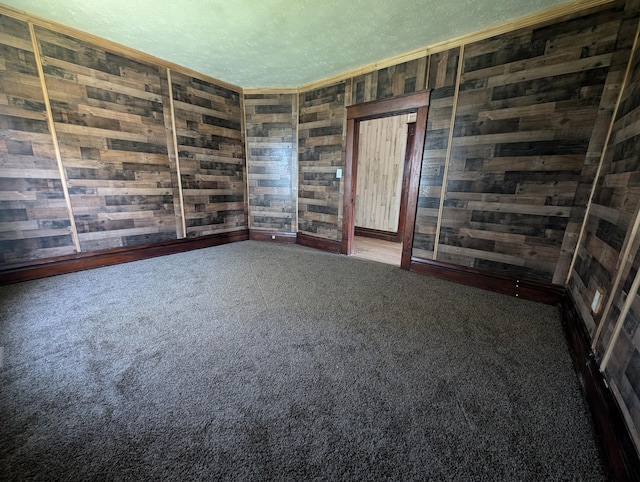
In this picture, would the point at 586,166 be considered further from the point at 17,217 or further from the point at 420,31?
the point at 17,217

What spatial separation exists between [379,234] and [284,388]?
4.38 metres

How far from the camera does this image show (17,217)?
259cm

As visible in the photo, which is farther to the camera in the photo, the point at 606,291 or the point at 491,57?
the point at 491,57

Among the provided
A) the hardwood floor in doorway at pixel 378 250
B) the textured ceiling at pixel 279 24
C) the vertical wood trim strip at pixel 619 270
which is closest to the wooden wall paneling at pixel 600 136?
the textured ceiling at pixel 279 24

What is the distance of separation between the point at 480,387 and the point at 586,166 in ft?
7.26

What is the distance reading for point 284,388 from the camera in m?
1.40

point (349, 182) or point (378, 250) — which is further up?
point (349, 182)

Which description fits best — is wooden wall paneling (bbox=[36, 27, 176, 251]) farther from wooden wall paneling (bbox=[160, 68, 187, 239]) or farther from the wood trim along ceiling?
the wood trim along ceiling

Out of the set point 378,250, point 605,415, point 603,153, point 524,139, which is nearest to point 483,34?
point 524,139

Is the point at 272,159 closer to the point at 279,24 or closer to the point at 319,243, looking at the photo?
the point at 319,243

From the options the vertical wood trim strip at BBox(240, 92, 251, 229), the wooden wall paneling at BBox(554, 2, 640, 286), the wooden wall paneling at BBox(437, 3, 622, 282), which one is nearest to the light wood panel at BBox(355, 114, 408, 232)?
the wooden wall paneling at BBox(437, 3, 622, 282)

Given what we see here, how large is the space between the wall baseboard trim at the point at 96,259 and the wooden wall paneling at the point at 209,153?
201 millimetres

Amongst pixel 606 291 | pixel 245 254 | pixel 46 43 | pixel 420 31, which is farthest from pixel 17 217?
pixel 606 291

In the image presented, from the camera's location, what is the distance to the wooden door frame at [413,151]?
2994 millimetres
